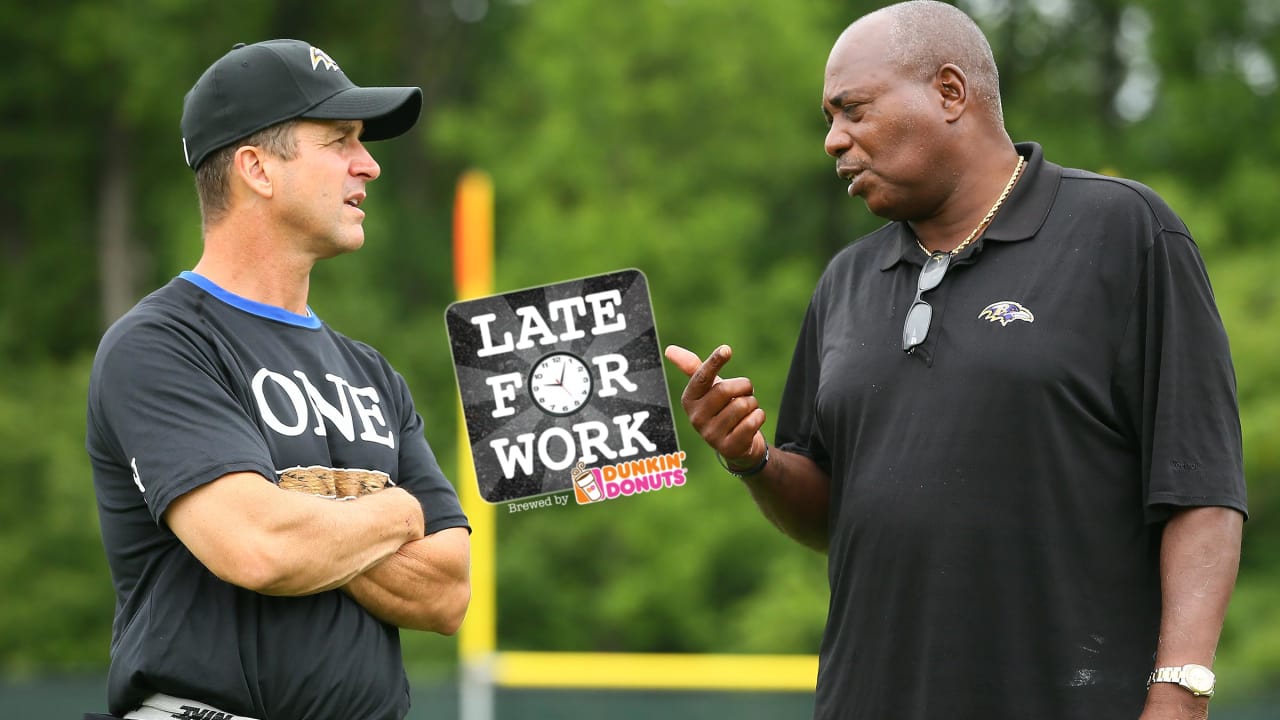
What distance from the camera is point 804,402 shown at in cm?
324

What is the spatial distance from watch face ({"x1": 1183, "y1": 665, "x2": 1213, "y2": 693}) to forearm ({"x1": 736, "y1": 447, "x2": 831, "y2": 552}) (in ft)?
2.79

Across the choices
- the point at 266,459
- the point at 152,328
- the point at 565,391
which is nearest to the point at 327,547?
the point at 266,459

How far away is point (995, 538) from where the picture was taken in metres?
2.68

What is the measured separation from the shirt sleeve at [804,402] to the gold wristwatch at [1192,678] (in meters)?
0.86

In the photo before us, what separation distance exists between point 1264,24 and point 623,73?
6659mm

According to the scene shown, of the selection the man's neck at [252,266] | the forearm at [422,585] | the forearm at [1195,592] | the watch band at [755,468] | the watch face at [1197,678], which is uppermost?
the man's neck at [252,266]

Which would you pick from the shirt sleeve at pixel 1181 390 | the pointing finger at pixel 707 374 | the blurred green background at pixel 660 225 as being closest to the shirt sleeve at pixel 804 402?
the pointing finger at pixel 707 374

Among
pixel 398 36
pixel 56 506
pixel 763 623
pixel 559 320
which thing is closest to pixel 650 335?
pixel 559 320

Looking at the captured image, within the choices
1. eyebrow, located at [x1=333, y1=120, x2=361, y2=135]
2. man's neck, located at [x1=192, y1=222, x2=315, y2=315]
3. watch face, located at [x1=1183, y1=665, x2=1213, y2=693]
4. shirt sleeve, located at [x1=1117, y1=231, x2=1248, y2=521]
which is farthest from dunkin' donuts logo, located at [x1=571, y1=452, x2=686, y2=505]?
watch face, located at [x1=1183, y1=665, x2=1213, y2=693]

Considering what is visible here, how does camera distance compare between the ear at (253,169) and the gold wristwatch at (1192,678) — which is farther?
the ear at (253,169)

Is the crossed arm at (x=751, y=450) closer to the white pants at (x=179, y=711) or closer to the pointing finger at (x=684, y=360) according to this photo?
the pointing finger at (x=684, y=360)

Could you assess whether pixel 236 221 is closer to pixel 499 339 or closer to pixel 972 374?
A: pixel 499 339

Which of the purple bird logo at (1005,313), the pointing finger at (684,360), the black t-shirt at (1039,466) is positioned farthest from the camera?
the pointing finger at (684,360)

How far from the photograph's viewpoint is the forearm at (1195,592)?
2.53 m
